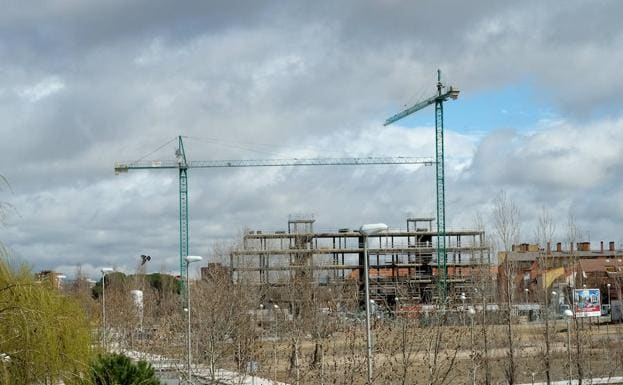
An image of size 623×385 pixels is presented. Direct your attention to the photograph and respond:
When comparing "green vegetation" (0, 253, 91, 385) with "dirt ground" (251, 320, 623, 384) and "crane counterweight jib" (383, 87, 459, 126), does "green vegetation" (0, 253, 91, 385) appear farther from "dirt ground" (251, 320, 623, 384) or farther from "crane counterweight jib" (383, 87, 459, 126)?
"crane counterweight jib" (383, 87, 459, 126)

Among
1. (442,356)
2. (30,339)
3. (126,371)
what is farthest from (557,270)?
(30,339)

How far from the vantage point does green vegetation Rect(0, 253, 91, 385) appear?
9.76 m

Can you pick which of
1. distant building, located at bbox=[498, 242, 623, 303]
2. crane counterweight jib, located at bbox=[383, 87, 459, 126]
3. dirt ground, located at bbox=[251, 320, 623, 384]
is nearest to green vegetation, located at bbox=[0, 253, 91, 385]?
dirt ground, located at bbox=[251, 320, 623, 384]

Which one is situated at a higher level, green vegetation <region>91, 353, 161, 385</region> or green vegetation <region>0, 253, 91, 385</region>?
green vegetation <region>0, 253, 91, 385</region>

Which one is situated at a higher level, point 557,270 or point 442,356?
point 557,270

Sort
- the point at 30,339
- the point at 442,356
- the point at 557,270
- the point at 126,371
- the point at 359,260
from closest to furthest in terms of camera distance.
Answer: the point at 30,339
the point at 126,371
the point at 442,356
the point at 557,270
the point at 359,260

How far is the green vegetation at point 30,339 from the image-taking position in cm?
976

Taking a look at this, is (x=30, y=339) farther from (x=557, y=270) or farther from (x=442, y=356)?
(x=557, y=270)

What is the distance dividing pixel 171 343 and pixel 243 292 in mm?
5393

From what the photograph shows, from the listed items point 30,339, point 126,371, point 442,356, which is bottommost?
point 442,356

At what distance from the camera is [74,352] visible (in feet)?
38.4

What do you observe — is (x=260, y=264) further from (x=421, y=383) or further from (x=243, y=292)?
(x=421, y=383)

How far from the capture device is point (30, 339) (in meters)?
9.86

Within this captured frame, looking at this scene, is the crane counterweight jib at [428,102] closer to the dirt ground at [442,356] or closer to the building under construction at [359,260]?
the building under construction at [359,260]
